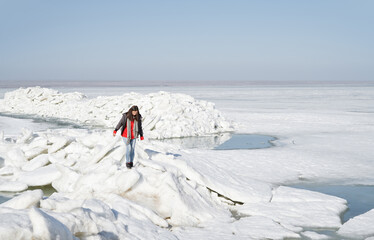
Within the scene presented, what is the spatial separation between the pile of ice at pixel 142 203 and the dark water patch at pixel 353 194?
0.56 ft

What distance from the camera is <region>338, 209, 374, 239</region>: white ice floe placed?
484cm

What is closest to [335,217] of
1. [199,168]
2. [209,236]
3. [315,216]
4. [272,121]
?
[315,216]

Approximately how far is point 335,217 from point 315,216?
274 mm

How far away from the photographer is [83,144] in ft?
25.8

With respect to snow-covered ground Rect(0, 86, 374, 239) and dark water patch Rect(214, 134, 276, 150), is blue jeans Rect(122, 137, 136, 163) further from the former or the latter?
dark water patch Rect(214, 134, 276, 150)

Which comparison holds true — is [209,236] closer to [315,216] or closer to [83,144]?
[315,216]

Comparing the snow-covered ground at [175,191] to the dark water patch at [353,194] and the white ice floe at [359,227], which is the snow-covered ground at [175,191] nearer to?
the white ice floe at [359,227]

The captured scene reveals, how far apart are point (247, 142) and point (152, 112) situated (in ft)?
16.2

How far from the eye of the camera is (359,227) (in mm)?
5070

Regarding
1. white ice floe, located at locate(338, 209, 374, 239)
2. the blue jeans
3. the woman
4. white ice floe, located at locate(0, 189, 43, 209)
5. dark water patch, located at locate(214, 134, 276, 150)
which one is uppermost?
the woman

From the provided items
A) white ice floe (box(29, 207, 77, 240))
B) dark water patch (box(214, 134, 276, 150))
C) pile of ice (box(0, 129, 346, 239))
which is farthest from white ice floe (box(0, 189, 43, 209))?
dark water patch (box(214, 134, 276, 150))

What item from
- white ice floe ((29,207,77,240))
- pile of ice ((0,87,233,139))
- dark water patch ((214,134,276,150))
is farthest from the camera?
pile of ice ((0,87,233,139))

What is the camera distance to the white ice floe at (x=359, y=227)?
4844 millimetres

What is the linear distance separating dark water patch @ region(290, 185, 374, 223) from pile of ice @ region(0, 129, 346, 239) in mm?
170
